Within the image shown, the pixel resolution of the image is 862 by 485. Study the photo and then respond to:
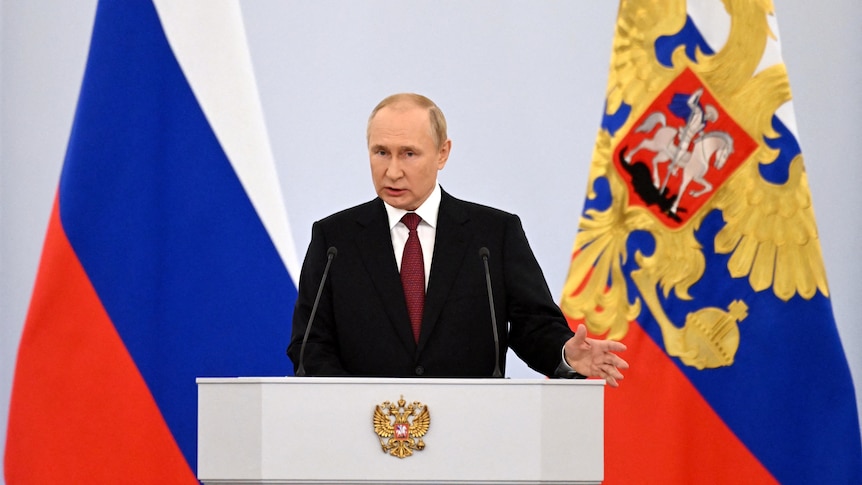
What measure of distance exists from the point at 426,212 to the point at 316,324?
39 cm

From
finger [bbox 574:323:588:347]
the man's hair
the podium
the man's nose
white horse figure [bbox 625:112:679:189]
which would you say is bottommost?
the podium

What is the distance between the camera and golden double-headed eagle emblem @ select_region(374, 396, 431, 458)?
1.82 m

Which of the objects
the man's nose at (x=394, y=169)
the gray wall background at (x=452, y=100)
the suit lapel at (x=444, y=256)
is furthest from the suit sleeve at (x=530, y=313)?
the gray wall background at (x=452, y=100)

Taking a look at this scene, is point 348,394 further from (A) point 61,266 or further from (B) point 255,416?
(A) point 61,266

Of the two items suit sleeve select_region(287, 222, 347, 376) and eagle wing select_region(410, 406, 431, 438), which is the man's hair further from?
eagle wing select_region(410, 406, 431, 438)

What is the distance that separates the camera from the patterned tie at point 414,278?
246 cm

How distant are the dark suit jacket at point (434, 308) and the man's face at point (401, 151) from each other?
112mm

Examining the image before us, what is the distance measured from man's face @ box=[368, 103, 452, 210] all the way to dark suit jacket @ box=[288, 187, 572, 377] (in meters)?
0.11

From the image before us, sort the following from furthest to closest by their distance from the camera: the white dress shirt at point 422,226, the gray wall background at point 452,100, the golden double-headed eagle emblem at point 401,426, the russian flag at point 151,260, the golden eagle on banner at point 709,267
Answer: the gray wall background at point 452,100, the golden eagle on banner at point 709,267, the russian flag at point 151,260, the white dress shirt at point 422,226, the golden double-headed eagle emblem at point 401,426

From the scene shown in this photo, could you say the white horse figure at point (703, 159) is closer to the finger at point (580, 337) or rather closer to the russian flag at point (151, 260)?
the russian flag at point (151, 260)

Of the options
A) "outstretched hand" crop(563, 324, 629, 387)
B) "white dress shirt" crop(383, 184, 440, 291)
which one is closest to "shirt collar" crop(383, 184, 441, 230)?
"white dress shirt" crop(383, 184, 440, 291)

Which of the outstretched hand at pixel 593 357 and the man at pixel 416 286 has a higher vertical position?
the man at pixel 416 286

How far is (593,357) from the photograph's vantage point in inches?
83.4

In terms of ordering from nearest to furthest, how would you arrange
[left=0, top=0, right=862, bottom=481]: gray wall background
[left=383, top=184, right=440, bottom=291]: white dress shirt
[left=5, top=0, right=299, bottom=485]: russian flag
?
[left=383, top=184, right=440, bottom=291]: white dress shirt < [left=5, top=0, right=299, bottom=485]: russian flag < [left=0, top=0, right=862, bottom=481]: gray wall background
